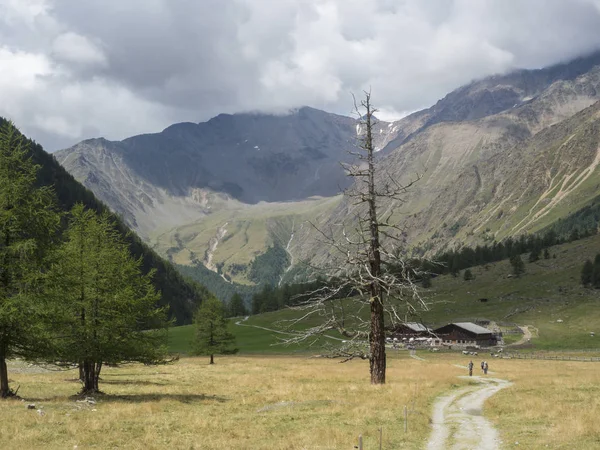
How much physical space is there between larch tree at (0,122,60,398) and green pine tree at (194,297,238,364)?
61549 millimetres

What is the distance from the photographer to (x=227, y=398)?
3019cm

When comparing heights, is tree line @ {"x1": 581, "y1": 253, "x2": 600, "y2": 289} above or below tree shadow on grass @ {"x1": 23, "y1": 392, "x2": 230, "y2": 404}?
above

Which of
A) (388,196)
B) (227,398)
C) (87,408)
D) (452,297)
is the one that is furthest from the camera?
(452,297)

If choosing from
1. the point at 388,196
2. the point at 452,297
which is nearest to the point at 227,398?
the point at 388,196

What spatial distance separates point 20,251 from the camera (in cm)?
2514

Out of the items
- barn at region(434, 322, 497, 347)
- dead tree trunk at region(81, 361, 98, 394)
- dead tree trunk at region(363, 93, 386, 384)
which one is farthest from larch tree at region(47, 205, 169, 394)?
barn at region(434, 322, 497, 347)

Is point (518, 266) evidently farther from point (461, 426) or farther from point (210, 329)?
point (461, 426)

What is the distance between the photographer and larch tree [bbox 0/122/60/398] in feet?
80.2

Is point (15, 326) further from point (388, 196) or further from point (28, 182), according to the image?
point (388, 196)

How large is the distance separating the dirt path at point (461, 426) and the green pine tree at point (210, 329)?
61.9m

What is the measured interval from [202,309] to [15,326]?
214ft

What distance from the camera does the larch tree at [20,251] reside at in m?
24.5

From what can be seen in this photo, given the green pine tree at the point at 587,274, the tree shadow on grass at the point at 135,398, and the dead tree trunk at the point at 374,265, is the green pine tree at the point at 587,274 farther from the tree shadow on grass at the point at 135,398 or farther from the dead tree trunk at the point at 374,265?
the tree shadow on grass at the point at 135,398

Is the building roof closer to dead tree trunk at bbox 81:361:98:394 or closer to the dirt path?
the dirt path
